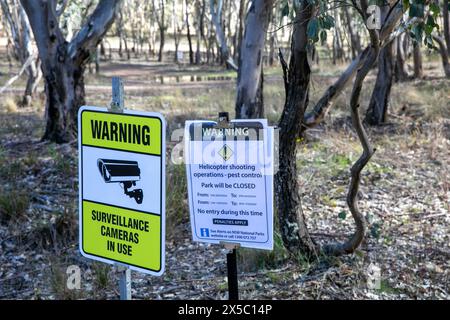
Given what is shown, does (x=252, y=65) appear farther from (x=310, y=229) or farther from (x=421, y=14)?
(x=421, y=14)

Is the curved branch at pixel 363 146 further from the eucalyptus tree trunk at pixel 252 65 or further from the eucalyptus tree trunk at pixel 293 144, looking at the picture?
the eucalyptus tree trunk at pixel 252 65

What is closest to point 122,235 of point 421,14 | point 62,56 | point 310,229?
point 421,14

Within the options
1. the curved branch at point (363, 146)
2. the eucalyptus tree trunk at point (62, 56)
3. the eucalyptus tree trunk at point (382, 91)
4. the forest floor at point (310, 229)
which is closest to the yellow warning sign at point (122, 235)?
the forest floor at point (310, 229)

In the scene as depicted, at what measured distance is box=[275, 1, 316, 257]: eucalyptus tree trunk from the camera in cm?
448

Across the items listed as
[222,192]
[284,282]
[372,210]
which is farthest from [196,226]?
[372,210]

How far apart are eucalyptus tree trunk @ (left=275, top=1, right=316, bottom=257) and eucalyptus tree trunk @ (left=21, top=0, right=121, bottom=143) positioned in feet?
18.2

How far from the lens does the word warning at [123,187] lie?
2658 millimetres

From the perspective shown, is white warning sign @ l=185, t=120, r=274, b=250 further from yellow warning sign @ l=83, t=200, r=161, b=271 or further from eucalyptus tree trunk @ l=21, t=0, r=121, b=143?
eucalyptus tree trunk @ l=21, t=0, r=121, b=143

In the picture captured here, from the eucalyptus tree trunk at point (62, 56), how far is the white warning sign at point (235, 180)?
269 inches

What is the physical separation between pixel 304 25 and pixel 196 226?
2.11m

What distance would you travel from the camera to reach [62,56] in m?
9.28

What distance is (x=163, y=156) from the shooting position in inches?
104

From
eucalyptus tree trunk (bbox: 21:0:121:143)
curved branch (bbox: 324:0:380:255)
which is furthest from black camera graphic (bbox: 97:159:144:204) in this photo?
eucalyptus tree trunk (bbox: 21:0:121:143)

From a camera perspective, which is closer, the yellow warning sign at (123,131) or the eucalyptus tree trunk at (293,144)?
the yellow warning sign at (123,131)
